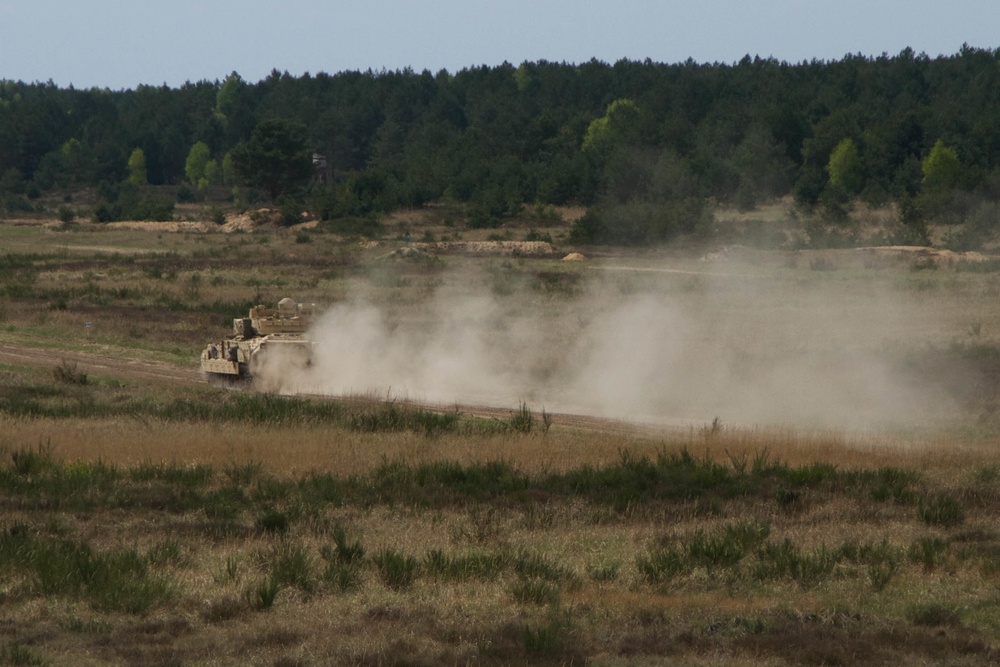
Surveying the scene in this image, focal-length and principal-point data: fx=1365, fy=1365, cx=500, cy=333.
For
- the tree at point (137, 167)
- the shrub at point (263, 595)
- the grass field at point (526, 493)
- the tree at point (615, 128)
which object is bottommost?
the grass field at point (526, 493)

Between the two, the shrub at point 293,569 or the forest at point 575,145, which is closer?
the shrub at point 293,569

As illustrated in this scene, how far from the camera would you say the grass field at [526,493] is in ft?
35.4

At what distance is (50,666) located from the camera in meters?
9.62

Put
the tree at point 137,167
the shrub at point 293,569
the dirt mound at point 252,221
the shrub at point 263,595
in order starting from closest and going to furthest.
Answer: the shrub at point 263,595 < the shrub at point 293,569 < the dirt mound at point 252,221 < the tree at point 137,167

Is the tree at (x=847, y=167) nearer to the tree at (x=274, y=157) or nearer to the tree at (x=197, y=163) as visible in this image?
the tree at (x=274, y=157)

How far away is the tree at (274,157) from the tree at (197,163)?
39522 mm

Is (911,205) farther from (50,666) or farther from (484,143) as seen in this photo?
(50,666)

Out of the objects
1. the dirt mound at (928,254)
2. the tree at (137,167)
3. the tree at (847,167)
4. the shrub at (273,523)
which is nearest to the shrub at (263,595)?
the shrub at (273,523)

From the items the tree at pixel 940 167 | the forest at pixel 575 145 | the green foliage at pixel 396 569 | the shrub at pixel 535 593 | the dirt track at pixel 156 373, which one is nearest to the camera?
the shrub at pixel 535 593

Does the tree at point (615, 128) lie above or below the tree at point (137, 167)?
above

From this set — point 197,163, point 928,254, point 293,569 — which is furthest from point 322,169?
point 293,569

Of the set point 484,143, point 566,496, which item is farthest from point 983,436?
point 484,143

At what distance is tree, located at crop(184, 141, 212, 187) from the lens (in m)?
146

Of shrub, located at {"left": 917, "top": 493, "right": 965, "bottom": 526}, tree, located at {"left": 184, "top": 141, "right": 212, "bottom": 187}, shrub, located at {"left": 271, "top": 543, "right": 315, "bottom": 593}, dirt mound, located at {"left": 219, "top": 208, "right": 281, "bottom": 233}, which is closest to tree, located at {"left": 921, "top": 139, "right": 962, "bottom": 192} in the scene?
dirt mound, located at {"left": 219, "top": 208, "right": 281, "bottom": 233}
